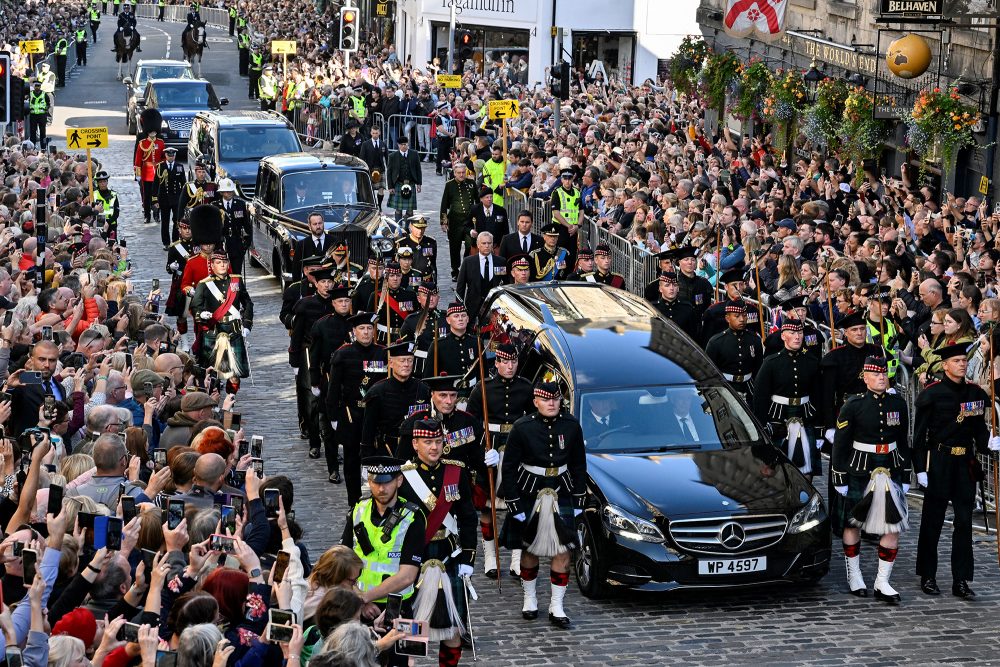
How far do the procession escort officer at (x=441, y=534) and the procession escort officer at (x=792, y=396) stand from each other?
417cm

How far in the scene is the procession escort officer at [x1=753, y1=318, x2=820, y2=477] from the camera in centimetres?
1402

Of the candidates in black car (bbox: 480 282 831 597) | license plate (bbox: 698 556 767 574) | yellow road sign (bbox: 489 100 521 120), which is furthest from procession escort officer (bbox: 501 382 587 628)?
yellow road sign (bbox: 489 100 521 120)

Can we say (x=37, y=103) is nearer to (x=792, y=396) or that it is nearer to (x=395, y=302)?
(x=395, y=302)

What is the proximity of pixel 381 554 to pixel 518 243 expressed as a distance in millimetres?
11434

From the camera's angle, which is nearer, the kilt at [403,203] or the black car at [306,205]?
the black car at [306,205]

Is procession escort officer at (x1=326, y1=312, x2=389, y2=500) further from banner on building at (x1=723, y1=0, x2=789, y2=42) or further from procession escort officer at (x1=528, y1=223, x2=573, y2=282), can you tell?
banner on building at (x1=723, y1=0, x2=789, y2=42)

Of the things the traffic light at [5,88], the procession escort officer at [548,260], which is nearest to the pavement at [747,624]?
the procession escort officer at [548,260]

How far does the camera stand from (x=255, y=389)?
19.2 metres

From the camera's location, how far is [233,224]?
22.6 meters

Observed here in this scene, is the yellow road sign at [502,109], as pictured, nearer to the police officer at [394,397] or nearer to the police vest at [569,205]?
the police vest at [569,205]

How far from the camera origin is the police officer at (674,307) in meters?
16.7

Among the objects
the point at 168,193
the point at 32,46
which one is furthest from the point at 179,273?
the point at 32,46

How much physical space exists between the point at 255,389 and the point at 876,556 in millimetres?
8052

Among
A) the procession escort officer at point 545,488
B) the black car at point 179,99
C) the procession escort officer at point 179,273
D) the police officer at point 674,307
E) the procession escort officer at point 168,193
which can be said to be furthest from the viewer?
the black car at point 179,99
